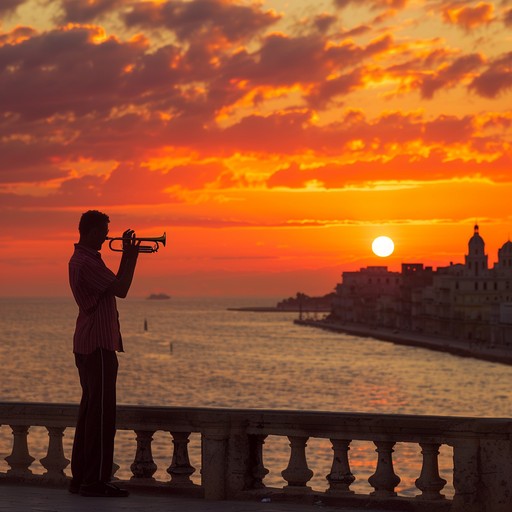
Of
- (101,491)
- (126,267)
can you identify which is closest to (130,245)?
(126,267)

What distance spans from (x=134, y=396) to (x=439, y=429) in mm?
77746

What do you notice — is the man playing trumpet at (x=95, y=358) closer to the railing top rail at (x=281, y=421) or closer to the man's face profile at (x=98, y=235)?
the man's face profile at (x=98, y=235)

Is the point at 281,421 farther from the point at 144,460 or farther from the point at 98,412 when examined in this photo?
the point at 98,412

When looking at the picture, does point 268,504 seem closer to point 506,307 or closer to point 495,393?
point 495,393

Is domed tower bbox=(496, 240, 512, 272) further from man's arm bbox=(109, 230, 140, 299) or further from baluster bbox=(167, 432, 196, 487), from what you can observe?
man's arm bbox=(109, 230, 140, 299)

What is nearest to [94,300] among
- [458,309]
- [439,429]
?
[439,429]

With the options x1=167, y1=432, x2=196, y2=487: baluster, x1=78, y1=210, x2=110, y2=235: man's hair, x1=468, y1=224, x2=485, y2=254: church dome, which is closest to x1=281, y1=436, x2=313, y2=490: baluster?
x1=167, y1=432, x2=196, y2=487: baluster

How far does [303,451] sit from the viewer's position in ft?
31.9

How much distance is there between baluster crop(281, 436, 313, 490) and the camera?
9607 mm

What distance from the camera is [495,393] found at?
95.2m

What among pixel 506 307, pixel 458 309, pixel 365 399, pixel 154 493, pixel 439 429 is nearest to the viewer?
pixel 439 429

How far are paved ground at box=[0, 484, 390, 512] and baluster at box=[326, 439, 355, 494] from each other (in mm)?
185

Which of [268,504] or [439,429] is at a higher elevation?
[439,429]

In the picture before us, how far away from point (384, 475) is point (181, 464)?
177 cm
